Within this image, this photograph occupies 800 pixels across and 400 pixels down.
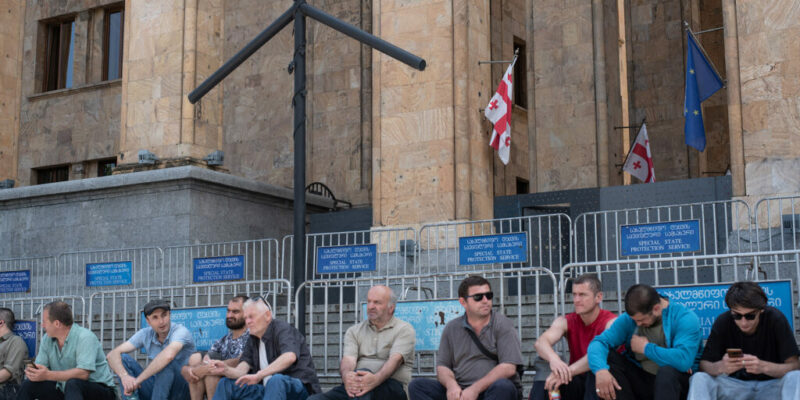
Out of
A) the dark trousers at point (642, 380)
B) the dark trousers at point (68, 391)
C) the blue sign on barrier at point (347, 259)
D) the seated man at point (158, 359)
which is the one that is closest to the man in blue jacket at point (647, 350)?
the dark trousers at point (642, 380)

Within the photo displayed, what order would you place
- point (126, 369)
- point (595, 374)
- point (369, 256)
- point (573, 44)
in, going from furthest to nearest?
1. point (573, 44)
2. point (369, 256)
3. point (126, 369)
4. point (595, 374)

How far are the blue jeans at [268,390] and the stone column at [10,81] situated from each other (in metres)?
16.6

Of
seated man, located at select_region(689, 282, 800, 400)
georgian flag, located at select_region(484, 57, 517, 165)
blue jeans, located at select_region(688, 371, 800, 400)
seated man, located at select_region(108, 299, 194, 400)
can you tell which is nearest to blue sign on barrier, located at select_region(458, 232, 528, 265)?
georgian flag, located at select_region(484, 57, 517, 165)

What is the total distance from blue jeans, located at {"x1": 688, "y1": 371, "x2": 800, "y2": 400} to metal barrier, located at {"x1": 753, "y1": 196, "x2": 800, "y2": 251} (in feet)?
20.8

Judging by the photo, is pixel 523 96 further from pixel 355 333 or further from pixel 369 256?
pixel 355 333

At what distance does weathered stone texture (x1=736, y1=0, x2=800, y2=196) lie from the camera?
15.1 metres

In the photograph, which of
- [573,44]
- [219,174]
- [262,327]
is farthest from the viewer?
[573,44]

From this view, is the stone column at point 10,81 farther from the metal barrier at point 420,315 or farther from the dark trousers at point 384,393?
the dark trousers at point 384,393

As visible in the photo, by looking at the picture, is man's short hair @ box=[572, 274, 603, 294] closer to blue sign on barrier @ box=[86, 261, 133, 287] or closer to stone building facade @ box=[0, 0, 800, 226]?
stone building facade @ box=[0, 0, 800, 226]

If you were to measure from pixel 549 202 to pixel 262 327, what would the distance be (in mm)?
10983

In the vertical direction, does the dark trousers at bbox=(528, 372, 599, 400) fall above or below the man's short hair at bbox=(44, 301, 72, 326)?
below

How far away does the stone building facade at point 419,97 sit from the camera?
1578 cm

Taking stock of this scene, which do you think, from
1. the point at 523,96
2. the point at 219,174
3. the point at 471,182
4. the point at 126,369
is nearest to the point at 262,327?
the point at 126,369

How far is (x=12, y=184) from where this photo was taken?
76.5 feet
